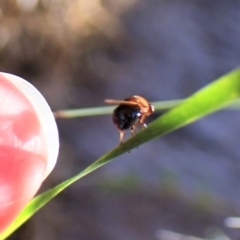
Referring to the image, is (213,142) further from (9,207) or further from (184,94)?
(9,207)

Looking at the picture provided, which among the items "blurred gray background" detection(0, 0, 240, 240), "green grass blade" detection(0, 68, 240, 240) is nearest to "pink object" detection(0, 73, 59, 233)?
"green grass blade" detection(0, 68, 240, 240)

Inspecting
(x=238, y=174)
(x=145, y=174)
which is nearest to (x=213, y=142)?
(x=238, y=174)

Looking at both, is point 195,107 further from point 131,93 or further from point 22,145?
point 131,93

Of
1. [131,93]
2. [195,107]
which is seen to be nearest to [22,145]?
[195,107]

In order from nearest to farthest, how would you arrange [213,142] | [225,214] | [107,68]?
1. [225,214]
2. [213,142]
3. [107,68]

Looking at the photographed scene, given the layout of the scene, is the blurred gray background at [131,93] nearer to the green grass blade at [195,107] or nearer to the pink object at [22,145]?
the pink object at [22,145]

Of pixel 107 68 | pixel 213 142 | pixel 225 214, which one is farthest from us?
pixel 107 68
